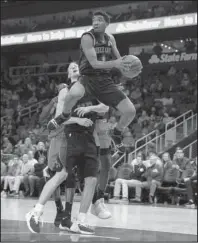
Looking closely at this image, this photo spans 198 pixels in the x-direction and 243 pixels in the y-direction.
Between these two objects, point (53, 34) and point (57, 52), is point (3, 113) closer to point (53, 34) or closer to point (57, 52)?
point (57, 52)

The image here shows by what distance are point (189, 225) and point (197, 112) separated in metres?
9.36

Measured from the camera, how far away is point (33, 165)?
→ 13.2m

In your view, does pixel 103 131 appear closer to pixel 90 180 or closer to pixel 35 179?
pixel 90 180

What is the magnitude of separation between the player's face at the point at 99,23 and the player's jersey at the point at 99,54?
4 centimetres

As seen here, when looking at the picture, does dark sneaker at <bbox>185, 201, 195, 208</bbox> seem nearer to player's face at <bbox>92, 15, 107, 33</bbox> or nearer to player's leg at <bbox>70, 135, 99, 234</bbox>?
player's leg at <bbox>70, 135, 99, 234</bbox>

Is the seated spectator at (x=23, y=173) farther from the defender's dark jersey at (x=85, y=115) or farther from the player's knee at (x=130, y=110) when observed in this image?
the player's knee at (x=130, y=110)

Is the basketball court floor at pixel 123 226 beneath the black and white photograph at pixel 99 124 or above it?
beneath

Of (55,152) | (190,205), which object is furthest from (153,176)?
(55,152)

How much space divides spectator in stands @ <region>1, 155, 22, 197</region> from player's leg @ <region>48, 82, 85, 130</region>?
11.4 metres

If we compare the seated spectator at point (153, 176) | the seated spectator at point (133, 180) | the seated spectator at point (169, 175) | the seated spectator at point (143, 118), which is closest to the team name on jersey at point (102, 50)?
the seated spectator at point (133, 180)

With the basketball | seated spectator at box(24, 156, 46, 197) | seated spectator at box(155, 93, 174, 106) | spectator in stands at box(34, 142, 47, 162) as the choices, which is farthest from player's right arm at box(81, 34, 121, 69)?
seated spectator at box(155, 93, 174, 106)

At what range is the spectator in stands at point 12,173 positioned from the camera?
627 inches

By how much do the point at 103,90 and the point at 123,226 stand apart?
6.58 meters

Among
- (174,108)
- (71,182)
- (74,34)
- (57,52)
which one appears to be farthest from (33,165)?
(57,52)
